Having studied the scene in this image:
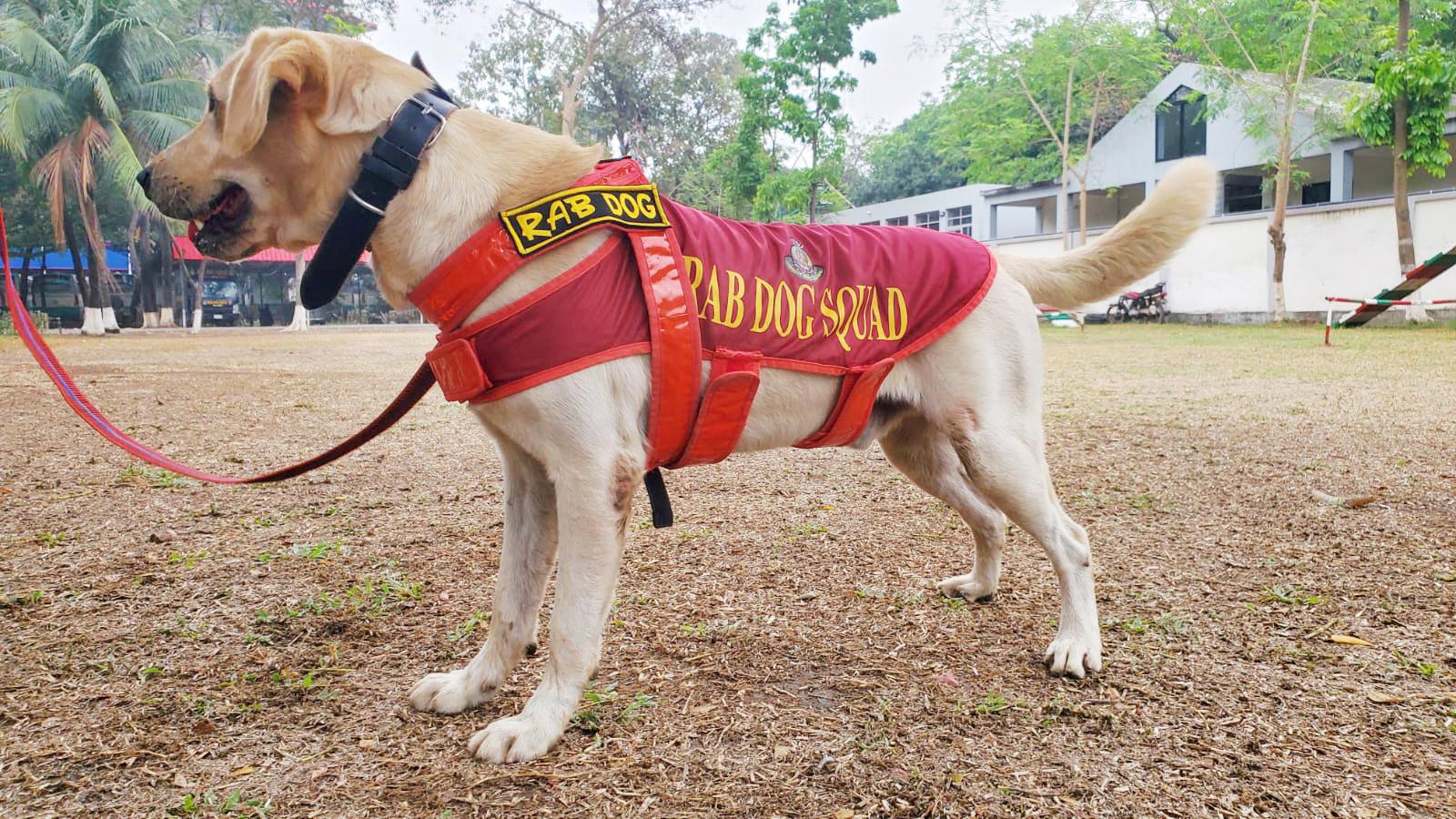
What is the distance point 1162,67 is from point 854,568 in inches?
1378

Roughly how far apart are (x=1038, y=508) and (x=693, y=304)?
4.49ft

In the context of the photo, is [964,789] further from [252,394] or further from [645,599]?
[252,394]

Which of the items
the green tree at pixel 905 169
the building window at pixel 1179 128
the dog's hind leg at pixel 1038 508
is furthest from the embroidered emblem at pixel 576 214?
the green tree at pixel 905 169

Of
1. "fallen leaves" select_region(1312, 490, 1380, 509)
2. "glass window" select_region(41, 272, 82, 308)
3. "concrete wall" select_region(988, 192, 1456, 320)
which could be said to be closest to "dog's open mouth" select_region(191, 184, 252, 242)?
"fallen leaves" select_region(1312, 490, 1380, 509)

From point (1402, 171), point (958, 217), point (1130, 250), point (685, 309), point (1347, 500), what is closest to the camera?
point (685, 309)

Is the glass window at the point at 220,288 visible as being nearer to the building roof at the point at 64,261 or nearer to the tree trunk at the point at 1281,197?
the building roof at the point at 64,261

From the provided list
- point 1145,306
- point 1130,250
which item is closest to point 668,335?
point 1130,250

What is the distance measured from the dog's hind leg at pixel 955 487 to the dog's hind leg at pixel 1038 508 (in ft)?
1.33

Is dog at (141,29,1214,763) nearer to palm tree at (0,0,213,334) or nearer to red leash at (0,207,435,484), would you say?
red leash at (0,207,435,484)

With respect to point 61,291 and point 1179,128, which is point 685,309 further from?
point 61,291

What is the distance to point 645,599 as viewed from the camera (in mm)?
3574

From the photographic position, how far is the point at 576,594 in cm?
240

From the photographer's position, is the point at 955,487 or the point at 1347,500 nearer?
the point at 955,487

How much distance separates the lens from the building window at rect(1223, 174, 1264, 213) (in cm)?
3497
